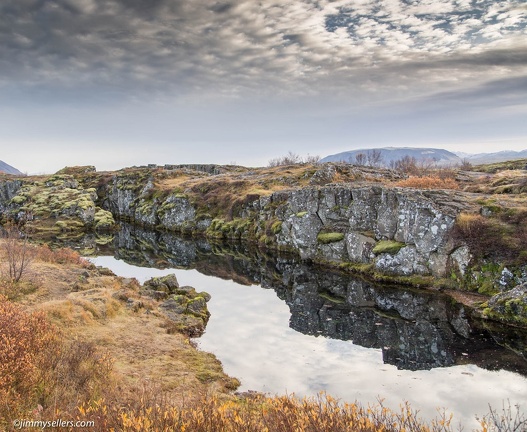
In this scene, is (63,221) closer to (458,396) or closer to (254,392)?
(254,392)

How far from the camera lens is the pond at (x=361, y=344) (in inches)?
594

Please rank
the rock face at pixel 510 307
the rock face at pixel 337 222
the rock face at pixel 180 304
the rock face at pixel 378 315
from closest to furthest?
the rock face at pixel 378 315
the rock face at pixel 510 307
the rock face at pixel 180 304
the rock face at pixel 337 222

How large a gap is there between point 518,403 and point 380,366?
546 centimetres

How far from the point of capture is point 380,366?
57.4ft

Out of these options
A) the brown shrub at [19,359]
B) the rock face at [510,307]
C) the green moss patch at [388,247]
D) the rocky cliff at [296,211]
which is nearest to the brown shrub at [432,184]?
the rocky cliff at [296,211]

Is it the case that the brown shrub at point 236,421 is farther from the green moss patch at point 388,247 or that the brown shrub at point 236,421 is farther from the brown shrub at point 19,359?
the green moss patch at point 388,247

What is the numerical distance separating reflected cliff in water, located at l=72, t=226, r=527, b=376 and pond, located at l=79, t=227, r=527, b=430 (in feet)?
0.21

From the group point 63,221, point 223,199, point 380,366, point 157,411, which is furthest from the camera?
point 63,221

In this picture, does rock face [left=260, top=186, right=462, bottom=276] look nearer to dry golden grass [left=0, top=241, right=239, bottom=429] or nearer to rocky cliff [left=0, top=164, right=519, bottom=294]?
rocky cliff [left=0, top=164, right=519, bottom=294]

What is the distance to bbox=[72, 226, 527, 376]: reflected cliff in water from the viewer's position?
60.3ft

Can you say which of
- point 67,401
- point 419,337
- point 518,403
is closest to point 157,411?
point 67,401

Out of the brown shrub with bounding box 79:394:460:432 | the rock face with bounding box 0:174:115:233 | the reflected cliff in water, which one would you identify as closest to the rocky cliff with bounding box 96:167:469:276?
the reflected cliff in water

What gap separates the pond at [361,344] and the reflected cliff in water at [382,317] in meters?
0.06

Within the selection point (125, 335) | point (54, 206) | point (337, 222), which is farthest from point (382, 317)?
point (54, 206)
